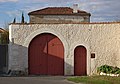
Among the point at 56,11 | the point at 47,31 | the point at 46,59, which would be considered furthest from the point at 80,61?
the point at 56,11

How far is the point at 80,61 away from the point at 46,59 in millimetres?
2694

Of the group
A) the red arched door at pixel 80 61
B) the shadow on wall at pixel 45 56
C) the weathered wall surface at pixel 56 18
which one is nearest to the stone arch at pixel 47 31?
the shadow on wall at pixel 45 56

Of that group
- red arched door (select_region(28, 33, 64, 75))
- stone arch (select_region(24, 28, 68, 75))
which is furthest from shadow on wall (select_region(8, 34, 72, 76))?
stone arch (select_region(24, 28, 68, 75))

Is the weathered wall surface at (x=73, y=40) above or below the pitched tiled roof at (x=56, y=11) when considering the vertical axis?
below

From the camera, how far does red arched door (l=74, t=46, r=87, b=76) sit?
29.1 metres

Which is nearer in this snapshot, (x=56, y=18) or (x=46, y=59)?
(x=46, y=59)

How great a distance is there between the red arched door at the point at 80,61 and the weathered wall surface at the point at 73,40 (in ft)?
1.12

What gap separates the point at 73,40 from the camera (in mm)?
29016

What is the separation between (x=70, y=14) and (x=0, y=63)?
21.3 m

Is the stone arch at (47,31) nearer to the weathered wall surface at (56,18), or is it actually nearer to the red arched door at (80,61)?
the red arched door at (80,61)

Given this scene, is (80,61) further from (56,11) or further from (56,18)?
(56,11)

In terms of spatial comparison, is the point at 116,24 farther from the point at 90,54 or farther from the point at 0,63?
the point at 0,63

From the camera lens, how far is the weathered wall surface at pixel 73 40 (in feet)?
94.4

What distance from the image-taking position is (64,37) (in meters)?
29.1
